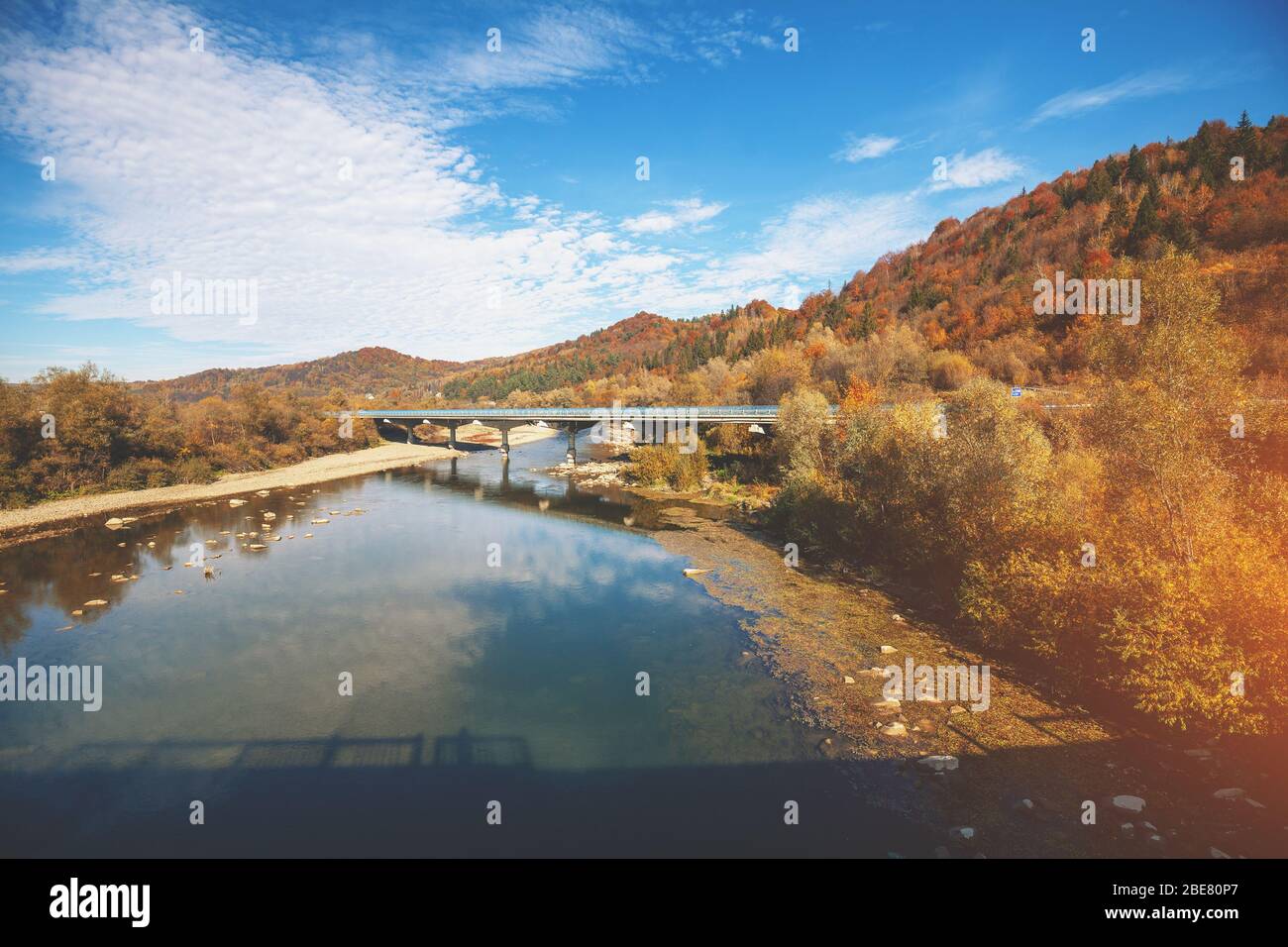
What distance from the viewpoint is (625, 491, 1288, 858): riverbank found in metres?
10.2

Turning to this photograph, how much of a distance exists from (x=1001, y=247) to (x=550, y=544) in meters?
96.3

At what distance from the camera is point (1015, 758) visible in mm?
12734

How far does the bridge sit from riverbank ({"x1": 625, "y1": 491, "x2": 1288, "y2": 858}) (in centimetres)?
2926

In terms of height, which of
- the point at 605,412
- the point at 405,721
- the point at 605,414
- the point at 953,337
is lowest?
the point at 405,721

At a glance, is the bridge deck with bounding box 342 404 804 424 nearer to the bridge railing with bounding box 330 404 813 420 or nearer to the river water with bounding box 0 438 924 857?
the bridge railing with bounding box 330 404 813 420

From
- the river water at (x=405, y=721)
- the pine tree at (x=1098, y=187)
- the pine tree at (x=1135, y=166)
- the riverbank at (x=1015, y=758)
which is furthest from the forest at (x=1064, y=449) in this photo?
the river water at (x=405, y=721)

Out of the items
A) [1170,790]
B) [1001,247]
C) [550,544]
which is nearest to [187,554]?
[550,544]

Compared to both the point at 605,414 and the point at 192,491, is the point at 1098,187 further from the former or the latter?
the point at 192,491

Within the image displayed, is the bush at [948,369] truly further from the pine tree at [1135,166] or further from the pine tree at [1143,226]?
the pine tree at [1135,166]

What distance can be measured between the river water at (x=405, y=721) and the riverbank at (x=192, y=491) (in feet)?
30.7

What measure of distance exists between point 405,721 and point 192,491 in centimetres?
5025

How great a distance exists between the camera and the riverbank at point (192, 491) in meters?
36.8

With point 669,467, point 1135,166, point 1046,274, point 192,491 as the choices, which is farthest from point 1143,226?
point 192,491
